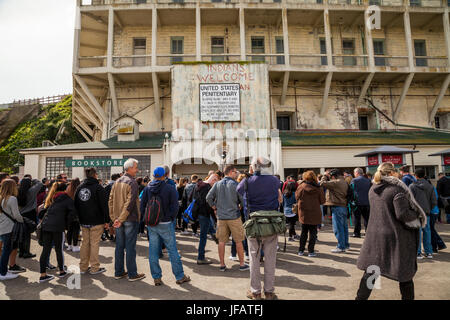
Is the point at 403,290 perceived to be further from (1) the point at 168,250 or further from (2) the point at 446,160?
(2) the point at 446,160

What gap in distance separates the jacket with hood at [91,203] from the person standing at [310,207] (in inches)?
163

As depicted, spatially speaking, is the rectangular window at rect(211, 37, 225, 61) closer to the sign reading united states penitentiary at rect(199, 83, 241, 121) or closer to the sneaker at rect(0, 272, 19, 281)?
the sign reading united states penitentiary at rect(199, 83, 241, 121)

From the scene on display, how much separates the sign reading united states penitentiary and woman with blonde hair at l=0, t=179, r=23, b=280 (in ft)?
38.2

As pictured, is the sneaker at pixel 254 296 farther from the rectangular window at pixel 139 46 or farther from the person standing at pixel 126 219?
the rectangular window at pixel 139 46

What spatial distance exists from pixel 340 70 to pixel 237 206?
16.4 metres

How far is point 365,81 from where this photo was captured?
18328mm

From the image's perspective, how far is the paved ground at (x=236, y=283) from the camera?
3.93 m

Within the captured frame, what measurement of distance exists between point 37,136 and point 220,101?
26709 millimetres

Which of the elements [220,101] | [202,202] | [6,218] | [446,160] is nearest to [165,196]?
[202,202]

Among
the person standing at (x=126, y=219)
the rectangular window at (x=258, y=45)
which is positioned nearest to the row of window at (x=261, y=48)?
the rectangular window at (x=258, y=45)

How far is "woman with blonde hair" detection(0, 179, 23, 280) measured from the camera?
15.8ft
